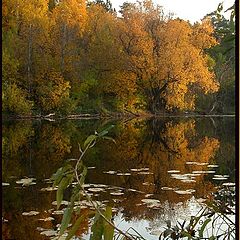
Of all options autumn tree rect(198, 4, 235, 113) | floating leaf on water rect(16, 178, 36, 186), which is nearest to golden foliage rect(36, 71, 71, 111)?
autumn tree rect(198, 4, 235, 113)

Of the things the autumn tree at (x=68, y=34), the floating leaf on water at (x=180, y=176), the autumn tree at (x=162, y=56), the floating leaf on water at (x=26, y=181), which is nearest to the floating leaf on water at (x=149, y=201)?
the floating leaf on water at (x=180, y=176)

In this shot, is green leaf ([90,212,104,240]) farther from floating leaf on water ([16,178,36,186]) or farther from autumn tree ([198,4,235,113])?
floating leaf on water ([16,178,36,186])

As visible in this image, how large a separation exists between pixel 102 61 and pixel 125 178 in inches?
45.5

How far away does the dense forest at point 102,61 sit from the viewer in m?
1.06

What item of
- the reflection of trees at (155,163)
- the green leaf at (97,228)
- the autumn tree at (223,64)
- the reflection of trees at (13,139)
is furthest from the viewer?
the reflection of trees at (155,163)

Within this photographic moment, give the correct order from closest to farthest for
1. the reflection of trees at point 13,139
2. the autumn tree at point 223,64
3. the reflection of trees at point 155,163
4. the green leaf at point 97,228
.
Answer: the green leaf at point 97,228 < the autumn tree at point 223,64 < the reflection of trees at point 13,139 < the reflection of trees at point 155,163

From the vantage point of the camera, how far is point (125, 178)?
2189 millimetres

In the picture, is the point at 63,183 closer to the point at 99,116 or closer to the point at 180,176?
the point at 99,116

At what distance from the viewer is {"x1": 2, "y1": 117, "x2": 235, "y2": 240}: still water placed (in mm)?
1607

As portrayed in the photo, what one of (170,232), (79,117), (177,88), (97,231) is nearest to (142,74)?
(177,88)

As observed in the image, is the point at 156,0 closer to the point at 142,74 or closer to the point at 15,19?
the point at 142,74

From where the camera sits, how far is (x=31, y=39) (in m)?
1.18

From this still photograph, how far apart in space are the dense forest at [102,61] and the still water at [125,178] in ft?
0.54

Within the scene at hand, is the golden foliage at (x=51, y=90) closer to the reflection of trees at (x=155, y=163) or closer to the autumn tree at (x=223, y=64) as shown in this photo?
the autumn tree at (x=223, y=64)
